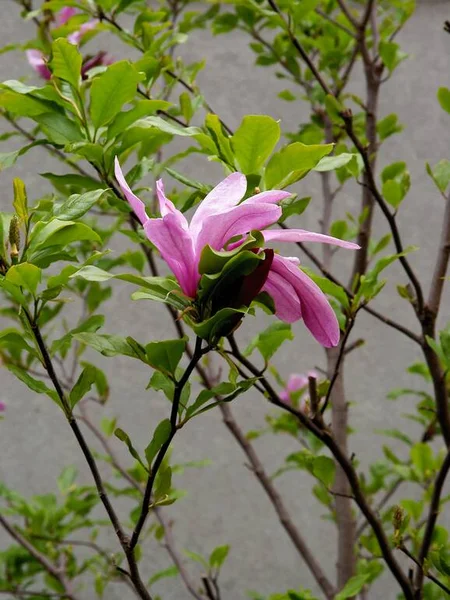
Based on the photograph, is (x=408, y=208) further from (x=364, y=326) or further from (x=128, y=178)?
(x=128, y=178)

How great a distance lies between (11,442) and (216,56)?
1.17m

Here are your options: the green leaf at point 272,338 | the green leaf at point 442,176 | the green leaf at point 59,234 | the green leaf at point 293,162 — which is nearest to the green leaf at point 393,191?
the green leaf at point 442,176

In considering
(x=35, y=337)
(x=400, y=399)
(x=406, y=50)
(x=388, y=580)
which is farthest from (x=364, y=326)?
(x=35, y=337)

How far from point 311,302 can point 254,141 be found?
0.43 feet

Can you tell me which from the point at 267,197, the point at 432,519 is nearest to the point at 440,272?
the point at 432,519

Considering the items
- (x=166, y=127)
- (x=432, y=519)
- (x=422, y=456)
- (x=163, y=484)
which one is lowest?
(x=422, y=456)

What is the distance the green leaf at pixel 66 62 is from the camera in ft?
2.03

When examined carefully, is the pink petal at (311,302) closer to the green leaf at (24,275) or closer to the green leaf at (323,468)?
the green leaf at (24,275)

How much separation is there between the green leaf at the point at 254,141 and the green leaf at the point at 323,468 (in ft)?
1.14

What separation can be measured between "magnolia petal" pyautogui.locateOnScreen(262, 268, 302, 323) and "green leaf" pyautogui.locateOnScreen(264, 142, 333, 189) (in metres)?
0.07

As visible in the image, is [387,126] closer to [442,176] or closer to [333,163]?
[442,176]

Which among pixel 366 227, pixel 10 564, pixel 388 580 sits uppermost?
pixel 366 227

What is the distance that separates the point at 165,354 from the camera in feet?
1.66

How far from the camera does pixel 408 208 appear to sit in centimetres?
208
